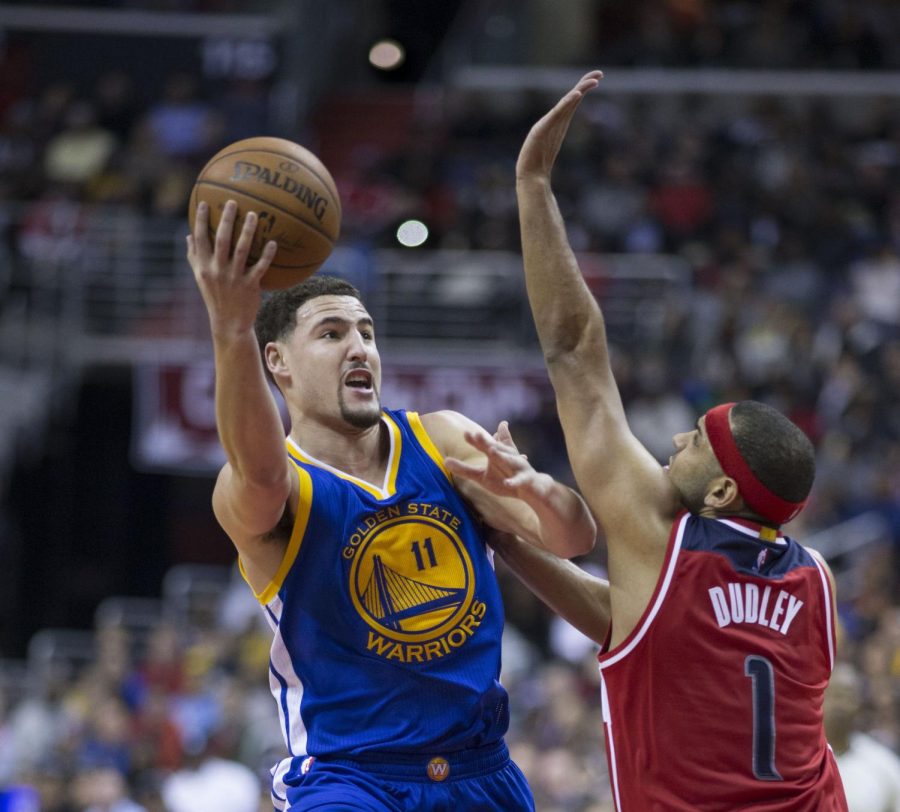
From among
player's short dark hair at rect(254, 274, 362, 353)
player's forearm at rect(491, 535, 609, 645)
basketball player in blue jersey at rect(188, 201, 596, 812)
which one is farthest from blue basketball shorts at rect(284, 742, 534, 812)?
player's short dark hair at rect(254, 274, 362, 353)

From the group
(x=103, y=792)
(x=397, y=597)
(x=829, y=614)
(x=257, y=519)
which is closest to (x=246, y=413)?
(x=257, y=519)

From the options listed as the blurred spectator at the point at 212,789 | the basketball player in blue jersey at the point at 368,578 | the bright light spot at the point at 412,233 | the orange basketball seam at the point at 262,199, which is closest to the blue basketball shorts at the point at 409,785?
the basketball player in blue jersey at the point at 368,578

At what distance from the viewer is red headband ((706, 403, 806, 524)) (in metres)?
4.34

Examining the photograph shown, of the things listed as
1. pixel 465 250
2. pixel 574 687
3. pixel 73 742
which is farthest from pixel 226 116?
pixel 574 687

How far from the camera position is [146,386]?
15234 mm

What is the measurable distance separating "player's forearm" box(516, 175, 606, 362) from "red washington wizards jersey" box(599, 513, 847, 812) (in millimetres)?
592

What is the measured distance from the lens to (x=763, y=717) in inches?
168

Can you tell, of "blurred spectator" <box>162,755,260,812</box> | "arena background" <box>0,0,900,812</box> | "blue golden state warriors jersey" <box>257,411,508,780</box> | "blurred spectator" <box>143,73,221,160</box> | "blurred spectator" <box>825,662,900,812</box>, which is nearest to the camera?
"blue golden state warriors jersey" <box>257,411,508,780</box>

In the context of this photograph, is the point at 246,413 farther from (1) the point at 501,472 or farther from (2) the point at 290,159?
(2) the point at 290,159

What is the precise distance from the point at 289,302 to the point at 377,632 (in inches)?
46.2

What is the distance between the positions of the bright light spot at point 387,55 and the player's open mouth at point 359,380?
18482 mm

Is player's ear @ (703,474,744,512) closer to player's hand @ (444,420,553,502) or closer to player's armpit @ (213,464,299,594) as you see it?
player's hand @ (444,420,553,502)

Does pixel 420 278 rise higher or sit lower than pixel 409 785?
higher

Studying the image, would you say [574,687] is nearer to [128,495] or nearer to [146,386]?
[146,386]
